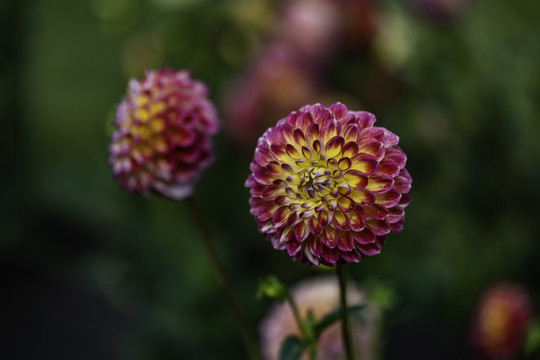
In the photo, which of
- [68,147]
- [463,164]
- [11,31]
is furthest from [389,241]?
[68,147]

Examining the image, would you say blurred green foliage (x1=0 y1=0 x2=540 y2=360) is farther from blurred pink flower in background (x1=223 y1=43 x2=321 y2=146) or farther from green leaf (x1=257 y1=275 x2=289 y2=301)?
green leaf (x1=257 y1=275 x2=289 y2=301)

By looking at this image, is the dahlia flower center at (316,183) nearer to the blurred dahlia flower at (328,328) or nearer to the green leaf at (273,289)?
the green leaf at (273,289)

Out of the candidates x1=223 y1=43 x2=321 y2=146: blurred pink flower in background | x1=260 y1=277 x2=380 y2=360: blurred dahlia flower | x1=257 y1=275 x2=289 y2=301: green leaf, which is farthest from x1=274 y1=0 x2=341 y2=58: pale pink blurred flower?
x1=257 y1=275 x2=289 y2=301: green leaf

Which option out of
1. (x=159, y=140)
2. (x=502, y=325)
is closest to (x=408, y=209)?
(x=502, y=325)

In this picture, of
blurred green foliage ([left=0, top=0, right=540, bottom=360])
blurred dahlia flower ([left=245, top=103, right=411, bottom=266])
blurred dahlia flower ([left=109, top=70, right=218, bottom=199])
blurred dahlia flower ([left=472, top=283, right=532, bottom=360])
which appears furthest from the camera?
blurred green foliage ([left=0, top=0, right=540, bottom=360])

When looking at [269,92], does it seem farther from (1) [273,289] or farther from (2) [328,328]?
(1) [273,289]

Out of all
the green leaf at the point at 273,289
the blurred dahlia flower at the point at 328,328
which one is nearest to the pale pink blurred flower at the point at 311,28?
the blurred dahlia flower at the point at 328,328
